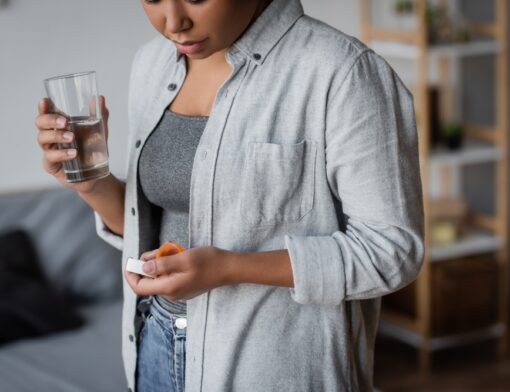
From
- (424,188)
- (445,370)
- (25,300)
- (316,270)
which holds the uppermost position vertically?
(316,270)

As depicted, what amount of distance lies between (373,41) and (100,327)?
158cm

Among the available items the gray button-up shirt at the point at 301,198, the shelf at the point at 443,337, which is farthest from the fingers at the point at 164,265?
the shelf at the point at 443,337

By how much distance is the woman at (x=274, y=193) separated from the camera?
118cm

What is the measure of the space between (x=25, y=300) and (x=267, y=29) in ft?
5.42

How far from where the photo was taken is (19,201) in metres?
2.90

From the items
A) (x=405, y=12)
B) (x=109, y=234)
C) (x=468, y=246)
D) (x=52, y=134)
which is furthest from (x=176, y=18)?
(x=468, y=246)

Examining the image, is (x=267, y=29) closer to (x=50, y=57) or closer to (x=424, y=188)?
(x=50, y=57)

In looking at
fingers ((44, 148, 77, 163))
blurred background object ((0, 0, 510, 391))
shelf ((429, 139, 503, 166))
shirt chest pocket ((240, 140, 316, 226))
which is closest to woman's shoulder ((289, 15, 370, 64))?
shirt chest pocket ((240, 140, 316, 226))

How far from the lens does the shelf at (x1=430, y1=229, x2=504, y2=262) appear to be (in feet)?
11.0

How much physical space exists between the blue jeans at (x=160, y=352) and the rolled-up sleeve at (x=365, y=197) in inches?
9.5

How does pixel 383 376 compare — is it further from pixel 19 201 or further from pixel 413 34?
pixel 19 201

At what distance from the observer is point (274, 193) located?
1.23 metres

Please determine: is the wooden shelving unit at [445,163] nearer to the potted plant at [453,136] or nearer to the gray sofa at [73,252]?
the potted plant at [453,136]

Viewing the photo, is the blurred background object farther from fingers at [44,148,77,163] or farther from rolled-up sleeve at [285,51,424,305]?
rolled-up sleeve at [285,51,424,305]
